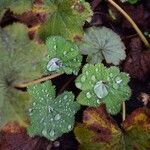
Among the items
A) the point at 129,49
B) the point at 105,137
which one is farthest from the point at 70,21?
the point at 105,137

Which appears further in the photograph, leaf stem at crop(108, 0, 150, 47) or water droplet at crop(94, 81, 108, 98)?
leaf stem at crop(108, 0, 150, 47)

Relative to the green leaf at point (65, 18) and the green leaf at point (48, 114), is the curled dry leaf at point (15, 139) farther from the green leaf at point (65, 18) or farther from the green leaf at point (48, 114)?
the green leaf at point (65, 18)

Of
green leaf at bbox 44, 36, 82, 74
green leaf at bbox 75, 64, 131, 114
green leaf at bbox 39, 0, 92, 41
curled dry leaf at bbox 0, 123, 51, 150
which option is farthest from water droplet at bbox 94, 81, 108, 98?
curled dry leaf at bbox 0, 123, 51, 150

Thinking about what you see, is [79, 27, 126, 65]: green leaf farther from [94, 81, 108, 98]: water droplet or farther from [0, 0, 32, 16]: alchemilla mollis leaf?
[0, 0, 32, 16]: alchemilla mollis leaf

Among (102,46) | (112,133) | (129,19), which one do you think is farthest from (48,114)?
(129,19)

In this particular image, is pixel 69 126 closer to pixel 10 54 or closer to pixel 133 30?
pixel 10 54

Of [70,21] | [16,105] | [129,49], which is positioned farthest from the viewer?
[129,49]

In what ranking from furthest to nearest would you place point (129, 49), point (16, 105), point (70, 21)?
1. point (129, 49)
2. point (70, 21)
3. point (16, 105)
